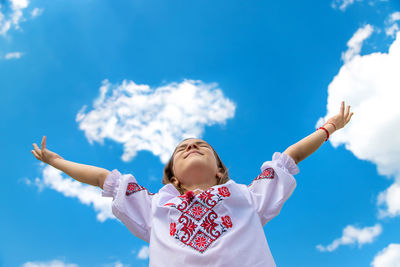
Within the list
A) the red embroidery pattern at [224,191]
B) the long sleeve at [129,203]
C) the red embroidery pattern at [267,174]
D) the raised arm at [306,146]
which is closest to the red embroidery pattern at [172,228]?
the long sleeve at [129,203]

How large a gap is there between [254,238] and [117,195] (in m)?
1.12

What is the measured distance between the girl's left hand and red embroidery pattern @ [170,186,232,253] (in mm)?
1408

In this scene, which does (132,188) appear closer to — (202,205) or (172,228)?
(172,228)

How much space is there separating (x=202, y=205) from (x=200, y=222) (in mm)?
143

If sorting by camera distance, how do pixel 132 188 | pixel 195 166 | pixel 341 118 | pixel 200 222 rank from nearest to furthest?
pixel 200 222 → pixel 132 188 → pixel 195 166 → pixel 341 118

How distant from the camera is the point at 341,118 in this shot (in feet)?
9.86

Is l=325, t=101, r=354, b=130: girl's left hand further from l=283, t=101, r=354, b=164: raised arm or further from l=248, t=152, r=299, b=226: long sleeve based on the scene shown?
l=248, t=152, r=299, b=226: long sleeve

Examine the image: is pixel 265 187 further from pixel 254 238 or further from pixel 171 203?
pixel 171 203

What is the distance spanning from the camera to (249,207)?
93.1 inches

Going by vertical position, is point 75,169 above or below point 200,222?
above

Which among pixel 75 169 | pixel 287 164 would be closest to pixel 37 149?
pixel 75 169

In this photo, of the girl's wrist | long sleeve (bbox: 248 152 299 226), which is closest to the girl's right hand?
long sleeve (bbox: 248 152 299 226)

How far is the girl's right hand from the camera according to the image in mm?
2824

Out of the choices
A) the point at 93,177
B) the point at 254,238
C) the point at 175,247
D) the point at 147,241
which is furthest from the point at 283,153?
the point at 93,177
